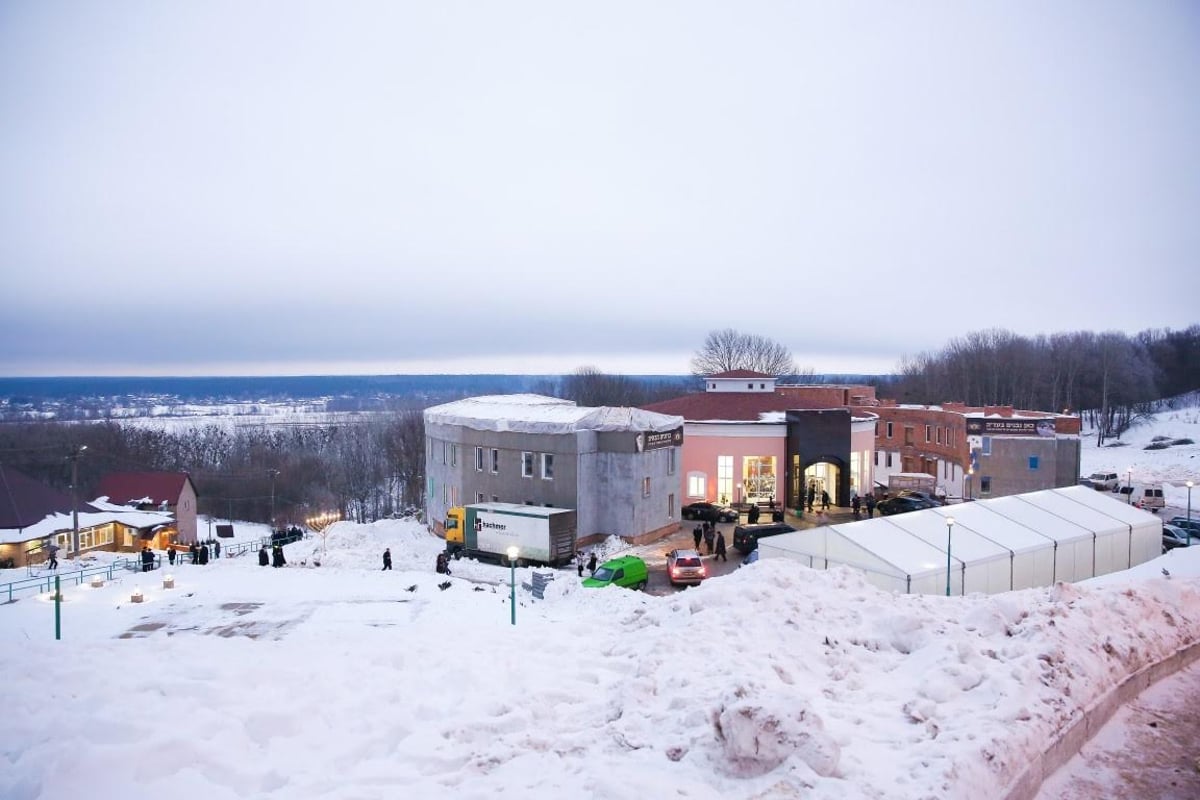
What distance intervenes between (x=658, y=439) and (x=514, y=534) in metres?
8.22

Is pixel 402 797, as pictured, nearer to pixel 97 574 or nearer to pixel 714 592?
pixel 714 592

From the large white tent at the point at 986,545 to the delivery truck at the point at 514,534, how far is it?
9.31 metres

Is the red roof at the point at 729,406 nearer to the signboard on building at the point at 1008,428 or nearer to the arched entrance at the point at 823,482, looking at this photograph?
the arched entrance at the point at 823,482

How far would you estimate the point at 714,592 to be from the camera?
12789mm

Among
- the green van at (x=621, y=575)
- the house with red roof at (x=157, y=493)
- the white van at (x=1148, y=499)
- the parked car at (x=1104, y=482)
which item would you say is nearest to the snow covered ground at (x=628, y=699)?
the green van at (x=621, y=575)

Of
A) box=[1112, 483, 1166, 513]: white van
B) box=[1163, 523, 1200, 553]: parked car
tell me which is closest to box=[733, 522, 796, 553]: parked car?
box=[1163, 523, 1200, 553]: parked car

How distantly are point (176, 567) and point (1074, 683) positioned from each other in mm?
31713

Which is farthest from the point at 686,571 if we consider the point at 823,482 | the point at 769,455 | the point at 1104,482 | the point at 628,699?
the point at 1104,482

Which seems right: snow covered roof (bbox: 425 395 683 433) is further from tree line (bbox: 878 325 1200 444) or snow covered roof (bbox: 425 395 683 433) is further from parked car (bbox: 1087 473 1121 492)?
tree line (bbox: 878 325 1200 444)

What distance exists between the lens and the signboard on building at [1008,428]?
42.8 metres

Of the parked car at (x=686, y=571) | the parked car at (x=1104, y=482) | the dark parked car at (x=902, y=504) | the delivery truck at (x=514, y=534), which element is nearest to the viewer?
the parked car at (x=686, y=571)

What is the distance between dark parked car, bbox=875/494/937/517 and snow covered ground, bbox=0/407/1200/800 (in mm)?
24182

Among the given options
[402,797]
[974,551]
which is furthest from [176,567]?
[974,551]

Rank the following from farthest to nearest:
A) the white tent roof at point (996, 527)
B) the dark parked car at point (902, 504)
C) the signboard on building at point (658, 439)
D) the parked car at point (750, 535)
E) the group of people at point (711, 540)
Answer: the dark parked car at point (902, 504), the signboard on building at point (658, 439), the parked car at point (750, 535), the group of people at point (711, 540), the white tent roof at point (996, 527)
